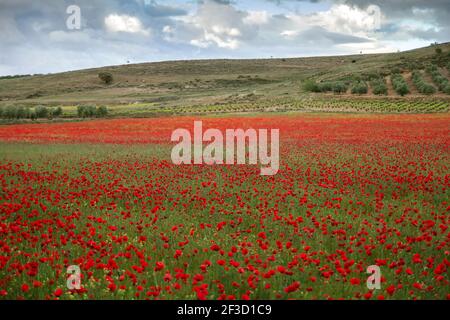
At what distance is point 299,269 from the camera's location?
6.63 meters

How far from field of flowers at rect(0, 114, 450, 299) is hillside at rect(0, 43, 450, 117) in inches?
2558

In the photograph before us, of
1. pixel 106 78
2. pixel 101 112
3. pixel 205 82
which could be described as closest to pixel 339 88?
pixel 101 112

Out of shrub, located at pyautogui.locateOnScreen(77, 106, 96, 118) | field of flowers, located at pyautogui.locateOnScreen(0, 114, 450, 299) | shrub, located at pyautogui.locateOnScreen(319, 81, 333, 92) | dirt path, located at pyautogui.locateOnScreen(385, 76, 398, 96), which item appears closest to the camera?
field of flowers, located at pyautogui.locateOnScreen(0, 114, 450, 299)

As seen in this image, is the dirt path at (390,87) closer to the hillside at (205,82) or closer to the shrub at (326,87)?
the hillside at (205,82)

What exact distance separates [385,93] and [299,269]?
7859 cm

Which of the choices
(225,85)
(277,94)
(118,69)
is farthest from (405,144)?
(118,69)

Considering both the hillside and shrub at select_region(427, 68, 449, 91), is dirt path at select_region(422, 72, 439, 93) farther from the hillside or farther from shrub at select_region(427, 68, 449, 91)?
the hillside

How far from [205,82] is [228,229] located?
140 metres

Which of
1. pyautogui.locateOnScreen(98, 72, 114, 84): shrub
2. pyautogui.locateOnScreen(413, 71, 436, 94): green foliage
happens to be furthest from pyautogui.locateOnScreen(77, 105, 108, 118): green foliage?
pyautogui.locateOnScreen(98, 72, 114, 84): shrub

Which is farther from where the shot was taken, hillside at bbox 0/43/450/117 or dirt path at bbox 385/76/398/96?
hillside at bbox 0/43/450/117

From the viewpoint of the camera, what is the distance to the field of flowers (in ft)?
19.9

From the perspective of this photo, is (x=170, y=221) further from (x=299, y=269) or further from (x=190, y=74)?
(x=190, y=74)

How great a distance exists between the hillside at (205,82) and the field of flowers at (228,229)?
65.0 meters

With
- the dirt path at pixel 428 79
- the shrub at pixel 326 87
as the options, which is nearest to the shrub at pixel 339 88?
the shrub at pixel 326 87
